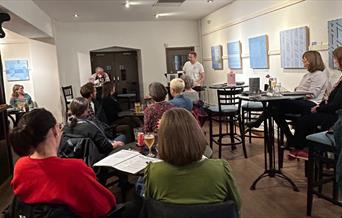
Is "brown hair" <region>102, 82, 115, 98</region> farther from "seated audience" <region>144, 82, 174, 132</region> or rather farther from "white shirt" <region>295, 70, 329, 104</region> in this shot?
"white shirt" <region>295, 70, 329, 104</region>

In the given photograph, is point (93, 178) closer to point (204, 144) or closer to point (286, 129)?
point (204, 144)

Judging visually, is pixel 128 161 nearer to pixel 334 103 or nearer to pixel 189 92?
pixel 334 103

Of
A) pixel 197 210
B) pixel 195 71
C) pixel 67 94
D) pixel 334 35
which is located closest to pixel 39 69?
pixel 67 94

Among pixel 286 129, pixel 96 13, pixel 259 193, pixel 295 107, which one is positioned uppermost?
pixel 96 13

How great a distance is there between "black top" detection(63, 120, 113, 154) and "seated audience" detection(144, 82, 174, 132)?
0.44m

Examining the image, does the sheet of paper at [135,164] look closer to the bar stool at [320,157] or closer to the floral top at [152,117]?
the floral top at [152,117]

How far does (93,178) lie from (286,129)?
3.23 meters

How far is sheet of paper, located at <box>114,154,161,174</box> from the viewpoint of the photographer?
2164mm

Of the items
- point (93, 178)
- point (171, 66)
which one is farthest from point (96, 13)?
point (93, 178)

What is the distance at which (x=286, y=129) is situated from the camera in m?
4.31

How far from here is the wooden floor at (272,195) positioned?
315 cm

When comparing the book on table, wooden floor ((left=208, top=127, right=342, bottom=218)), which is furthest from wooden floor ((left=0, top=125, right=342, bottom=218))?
the book on table

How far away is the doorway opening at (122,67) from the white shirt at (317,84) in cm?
661

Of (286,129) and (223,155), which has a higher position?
(286,129)
